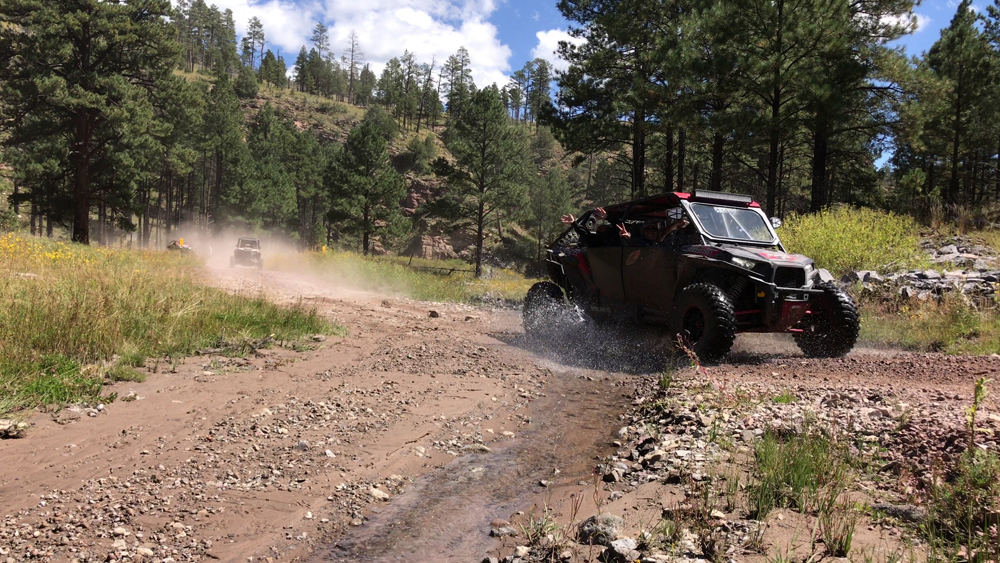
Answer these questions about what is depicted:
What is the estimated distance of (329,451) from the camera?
4.17 meters

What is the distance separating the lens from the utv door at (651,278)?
7.82 metres

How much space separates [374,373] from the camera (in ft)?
21.2

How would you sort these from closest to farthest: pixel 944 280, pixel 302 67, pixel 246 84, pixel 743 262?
pixel 743 262, pixel 944 280, pixel 246 84, pixel 302 67

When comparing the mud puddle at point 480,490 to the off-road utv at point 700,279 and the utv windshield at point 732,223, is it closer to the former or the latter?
the off-road utv at point 700,279

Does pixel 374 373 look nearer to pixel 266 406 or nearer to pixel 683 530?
pixel 266 406

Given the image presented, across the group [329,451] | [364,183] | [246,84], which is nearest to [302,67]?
[246,84]

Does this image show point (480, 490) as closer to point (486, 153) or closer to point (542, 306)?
point (542, 306)

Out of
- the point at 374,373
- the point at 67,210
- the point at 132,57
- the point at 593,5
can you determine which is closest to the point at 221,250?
the point at 67,210

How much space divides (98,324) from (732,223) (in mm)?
7853

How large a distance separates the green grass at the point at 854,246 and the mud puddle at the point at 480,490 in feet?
29.0

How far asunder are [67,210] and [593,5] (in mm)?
27227

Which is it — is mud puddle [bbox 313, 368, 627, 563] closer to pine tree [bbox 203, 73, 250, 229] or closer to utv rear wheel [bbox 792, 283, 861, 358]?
utv rear wheel [bbox 792, 283, 861, 358]

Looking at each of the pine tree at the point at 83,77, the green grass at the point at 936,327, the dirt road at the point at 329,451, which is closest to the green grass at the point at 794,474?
the dirt road at the point at 329,451

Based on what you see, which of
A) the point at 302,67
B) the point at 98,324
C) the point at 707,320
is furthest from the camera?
the point at 302,67
